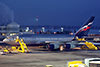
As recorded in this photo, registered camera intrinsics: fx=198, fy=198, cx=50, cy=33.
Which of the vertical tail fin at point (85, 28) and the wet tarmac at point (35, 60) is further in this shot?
the vertical tail fin at point (85, 28)

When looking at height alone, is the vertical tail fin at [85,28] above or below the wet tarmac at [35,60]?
above

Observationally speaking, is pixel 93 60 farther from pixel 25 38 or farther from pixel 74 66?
pixel 25 38

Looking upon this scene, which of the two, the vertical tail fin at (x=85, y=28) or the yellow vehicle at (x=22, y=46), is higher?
the vertical tail fin at (x=85, y=28)

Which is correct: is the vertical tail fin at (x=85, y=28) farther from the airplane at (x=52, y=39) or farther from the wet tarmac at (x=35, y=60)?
the wet tarmac at (x=35, y=60)

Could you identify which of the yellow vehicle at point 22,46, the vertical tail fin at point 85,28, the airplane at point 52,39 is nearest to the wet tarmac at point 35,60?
the yellow vehicle at point 22,46

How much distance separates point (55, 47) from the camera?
52125 millimetres

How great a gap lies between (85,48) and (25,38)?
17.4 meters

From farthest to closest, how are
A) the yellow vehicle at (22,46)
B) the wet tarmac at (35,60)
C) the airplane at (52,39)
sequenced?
the airplane at (52,39) < the yellow vehicle at (22,46) < the wet tarmac at (35,60)

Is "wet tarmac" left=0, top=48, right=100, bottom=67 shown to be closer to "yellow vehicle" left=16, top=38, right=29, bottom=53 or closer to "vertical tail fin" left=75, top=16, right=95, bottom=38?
"yellow vehicle" left=16, top=38, right=29, bottom=53

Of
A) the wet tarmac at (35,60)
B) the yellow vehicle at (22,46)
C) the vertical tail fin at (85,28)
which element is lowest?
the wet tarmac at (35,60)

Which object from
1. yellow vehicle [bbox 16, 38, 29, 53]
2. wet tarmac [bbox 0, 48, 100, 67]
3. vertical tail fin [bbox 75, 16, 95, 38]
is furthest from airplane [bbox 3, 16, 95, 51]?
wet tarmac [bbox 0, 48, 100, 67]

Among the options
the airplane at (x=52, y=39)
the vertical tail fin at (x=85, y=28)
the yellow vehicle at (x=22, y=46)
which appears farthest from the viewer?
the vertical tail fin at (x=85, y=28)

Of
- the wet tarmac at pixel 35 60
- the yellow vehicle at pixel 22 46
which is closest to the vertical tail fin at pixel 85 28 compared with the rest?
the yellow vehicle at pixel 22 46

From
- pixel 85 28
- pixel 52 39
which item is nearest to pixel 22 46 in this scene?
pixel 52 39
